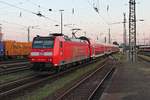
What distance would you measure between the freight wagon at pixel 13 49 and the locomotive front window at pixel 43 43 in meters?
23.7

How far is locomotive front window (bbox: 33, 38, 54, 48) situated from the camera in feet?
73.8

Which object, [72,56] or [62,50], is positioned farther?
[72,56]

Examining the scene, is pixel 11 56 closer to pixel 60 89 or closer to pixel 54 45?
pixel 54 45

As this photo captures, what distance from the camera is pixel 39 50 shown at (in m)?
22.6

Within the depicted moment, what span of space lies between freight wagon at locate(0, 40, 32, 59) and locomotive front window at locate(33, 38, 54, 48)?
2366 centimetres

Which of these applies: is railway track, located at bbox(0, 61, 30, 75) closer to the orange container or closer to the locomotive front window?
the locomotive front window

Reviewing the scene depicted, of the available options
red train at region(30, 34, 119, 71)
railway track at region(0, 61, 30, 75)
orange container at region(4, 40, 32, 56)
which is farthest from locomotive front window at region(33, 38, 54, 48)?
orange container at region(4, 40, 32, 56)

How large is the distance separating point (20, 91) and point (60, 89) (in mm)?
2062

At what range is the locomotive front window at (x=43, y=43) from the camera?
22.5 m

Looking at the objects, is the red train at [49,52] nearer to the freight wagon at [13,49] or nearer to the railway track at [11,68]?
the railway track at [11,68]

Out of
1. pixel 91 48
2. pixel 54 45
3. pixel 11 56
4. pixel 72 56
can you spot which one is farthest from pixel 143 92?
pixel 11 56

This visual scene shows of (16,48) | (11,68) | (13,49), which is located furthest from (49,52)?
(16,48)

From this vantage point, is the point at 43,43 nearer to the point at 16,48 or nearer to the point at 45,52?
the point at 45,52

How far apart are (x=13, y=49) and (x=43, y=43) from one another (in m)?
28.6
